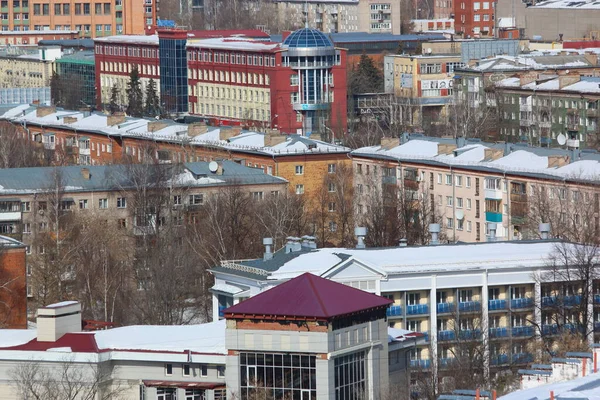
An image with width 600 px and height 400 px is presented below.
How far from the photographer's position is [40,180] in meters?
69.5

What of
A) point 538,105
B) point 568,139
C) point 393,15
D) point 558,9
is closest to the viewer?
point 568,139

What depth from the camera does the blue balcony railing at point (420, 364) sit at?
40794mm

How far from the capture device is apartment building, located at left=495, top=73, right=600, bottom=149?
91.1 m

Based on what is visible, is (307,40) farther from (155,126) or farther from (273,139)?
(273,139)

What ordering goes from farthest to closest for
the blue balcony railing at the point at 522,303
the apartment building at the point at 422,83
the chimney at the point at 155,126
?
the apartment building at the point at 422,83 < the chimney at the point at 155,126 < the blue balcony railing at the point at 522,303

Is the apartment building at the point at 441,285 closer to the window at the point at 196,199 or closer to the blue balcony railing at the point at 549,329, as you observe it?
the blue balcony railing at the point at 549,329

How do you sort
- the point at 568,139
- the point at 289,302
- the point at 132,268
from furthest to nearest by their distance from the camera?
the point at 568,139
the point at 132,268
the point at 289,302

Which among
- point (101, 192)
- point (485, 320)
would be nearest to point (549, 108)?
point (101, 192)

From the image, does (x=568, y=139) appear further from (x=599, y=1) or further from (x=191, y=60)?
(x=599, y=1)

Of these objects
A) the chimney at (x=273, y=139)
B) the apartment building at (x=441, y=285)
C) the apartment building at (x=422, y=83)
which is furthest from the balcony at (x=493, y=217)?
the apartment building at (x=422, y=83)

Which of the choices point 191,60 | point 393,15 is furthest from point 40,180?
point 393,15

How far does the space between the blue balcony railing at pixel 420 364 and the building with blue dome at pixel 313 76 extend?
190 feet

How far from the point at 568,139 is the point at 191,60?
28752mm

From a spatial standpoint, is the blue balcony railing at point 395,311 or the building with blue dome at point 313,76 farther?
the building with blue dome at point 313,76
